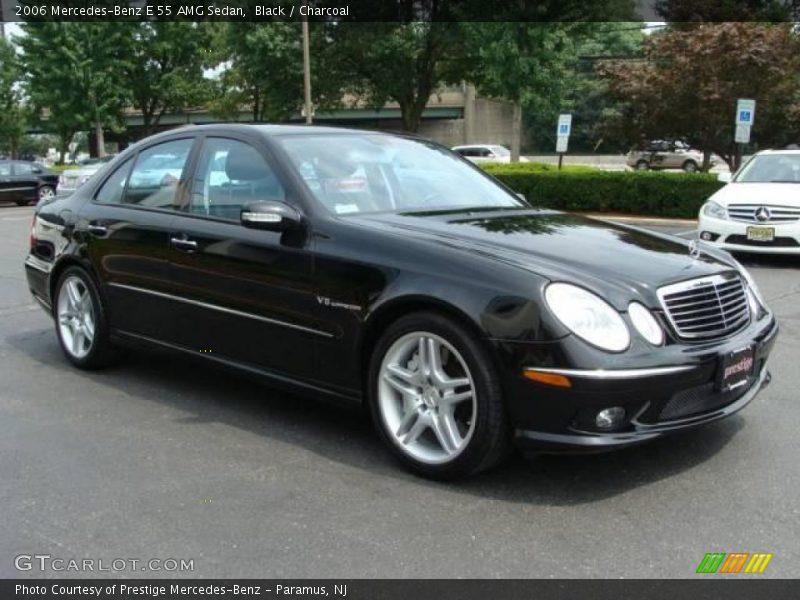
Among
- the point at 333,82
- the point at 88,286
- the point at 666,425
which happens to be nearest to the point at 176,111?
the point at 333,82

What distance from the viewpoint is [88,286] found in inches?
215

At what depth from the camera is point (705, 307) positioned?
364 centimetres

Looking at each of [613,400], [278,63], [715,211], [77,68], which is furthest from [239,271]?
[77,68]

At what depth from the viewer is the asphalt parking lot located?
3.04 m

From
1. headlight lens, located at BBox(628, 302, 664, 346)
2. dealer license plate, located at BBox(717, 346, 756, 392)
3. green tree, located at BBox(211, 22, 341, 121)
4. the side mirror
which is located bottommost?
dealer license plate, located at BBox(717, 346, 756, 392)

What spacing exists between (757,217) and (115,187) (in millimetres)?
7523

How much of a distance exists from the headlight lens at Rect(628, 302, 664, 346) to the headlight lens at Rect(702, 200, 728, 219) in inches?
295

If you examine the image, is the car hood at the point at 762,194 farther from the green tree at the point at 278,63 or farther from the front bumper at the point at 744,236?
the green tree at the point at 278,63

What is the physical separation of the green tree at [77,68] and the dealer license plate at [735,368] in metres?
38.9

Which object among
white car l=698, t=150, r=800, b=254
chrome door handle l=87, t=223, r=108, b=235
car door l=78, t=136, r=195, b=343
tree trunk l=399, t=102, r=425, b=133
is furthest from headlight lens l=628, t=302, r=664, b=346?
tree trunk l=399, t=102, r=425, b=133

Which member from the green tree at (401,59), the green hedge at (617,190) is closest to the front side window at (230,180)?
the green hedge at (617,190)

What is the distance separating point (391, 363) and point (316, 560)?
101 cm

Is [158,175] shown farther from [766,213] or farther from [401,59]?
[401,59]
